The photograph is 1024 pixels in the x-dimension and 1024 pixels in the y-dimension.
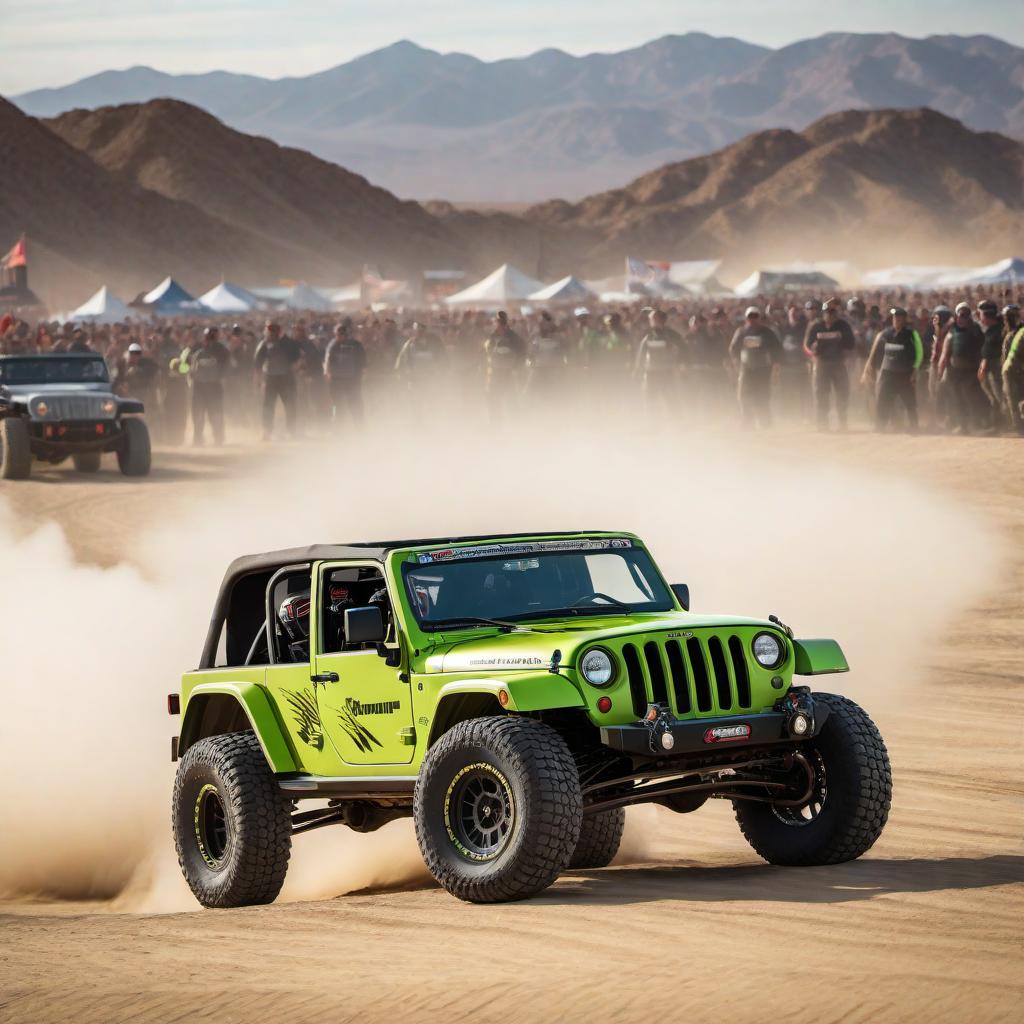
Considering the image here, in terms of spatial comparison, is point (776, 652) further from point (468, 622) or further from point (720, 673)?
point (468, 622)

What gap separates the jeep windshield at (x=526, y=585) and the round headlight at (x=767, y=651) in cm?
75

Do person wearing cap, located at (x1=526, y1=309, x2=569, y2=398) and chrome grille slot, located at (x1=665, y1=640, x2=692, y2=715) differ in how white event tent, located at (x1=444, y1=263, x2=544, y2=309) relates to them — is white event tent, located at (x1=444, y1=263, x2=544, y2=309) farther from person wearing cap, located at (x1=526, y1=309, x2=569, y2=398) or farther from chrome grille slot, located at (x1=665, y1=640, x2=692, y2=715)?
chrome grille slot, located at (x1=665, y1=640, x2=692, y2=715)

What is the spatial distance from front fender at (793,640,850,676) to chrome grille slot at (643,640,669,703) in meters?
0.72

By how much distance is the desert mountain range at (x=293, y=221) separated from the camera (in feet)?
454

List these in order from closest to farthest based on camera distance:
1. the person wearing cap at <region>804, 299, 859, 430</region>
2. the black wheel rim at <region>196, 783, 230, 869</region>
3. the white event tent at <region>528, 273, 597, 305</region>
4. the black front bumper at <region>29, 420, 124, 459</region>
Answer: the black wheel rim at <region>196, 783, 230, 869</region> < the black front bumper at <region>29, 420, 124, 459</region> < the person wearing cap at <region>804, 299, 859, 430</region> < the white event tent at <region>528, 273, 597, 305</region>

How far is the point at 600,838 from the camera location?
28.2ft

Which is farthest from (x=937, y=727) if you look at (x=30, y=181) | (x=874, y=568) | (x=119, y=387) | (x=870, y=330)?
(x=30, y=181)

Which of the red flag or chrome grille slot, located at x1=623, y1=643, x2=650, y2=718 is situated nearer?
chrome grille slot, located at x1=623, y1=643, x2=650, y2=718

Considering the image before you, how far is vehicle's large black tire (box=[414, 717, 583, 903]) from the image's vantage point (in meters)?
6.75

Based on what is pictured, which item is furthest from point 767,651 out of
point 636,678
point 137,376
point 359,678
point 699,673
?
point 137,376

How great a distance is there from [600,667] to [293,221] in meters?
164

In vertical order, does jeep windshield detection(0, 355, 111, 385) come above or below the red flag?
below

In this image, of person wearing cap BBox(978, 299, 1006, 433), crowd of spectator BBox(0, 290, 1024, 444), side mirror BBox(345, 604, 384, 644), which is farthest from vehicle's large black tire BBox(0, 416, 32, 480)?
side mirror BBox(345, 604, 384, 644)

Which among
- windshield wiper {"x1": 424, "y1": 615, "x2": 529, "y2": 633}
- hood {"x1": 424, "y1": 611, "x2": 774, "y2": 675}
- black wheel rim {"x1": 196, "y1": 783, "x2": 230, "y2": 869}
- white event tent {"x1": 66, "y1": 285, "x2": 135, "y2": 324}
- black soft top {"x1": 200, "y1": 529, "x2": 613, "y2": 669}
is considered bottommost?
black wheel rim {"x1": 196, "y1": 783, "x2": 230, "y2": 869}
